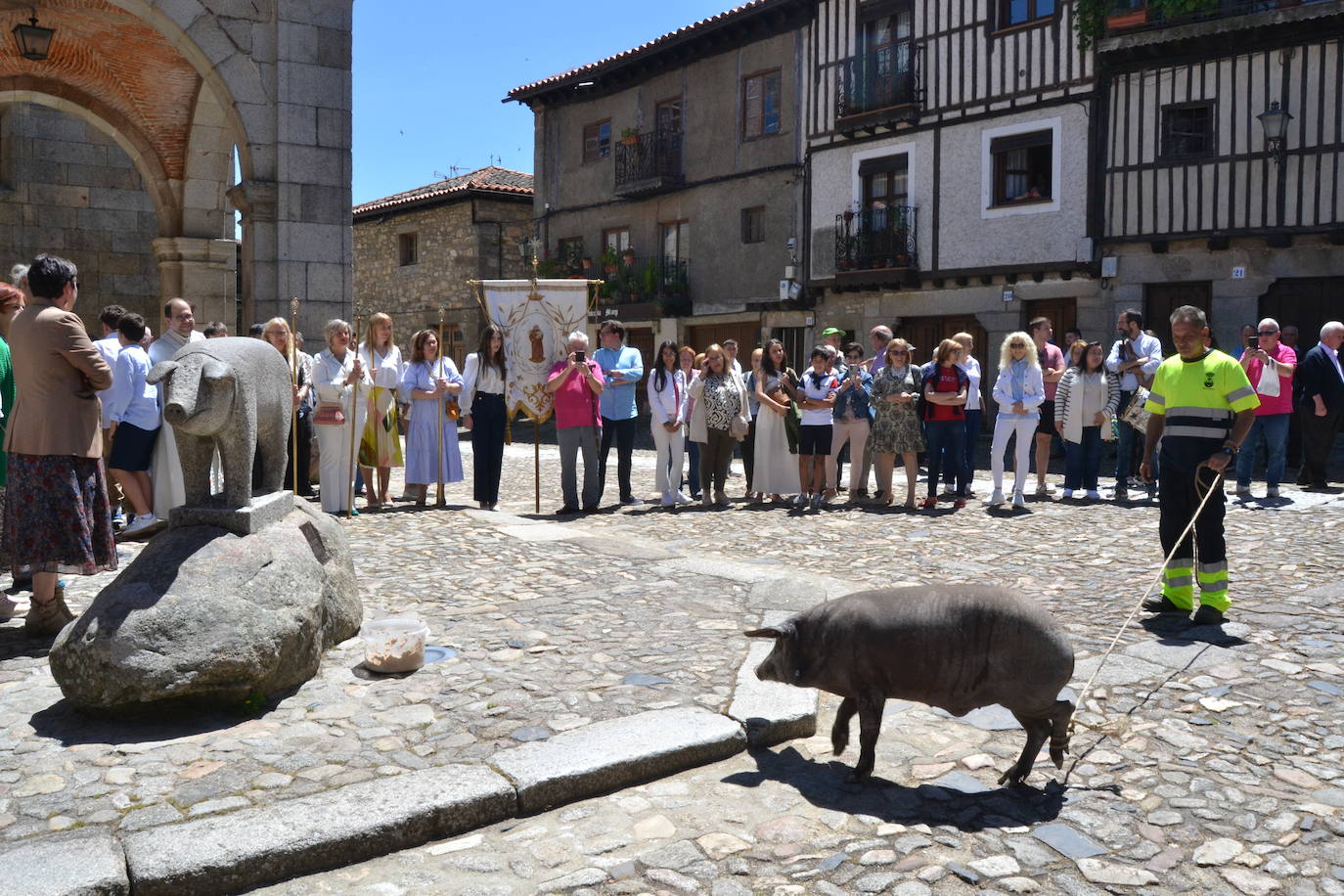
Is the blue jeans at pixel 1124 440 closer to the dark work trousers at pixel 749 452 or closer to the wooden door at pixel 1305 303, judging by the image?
the dark work trousers at pixel 749 452

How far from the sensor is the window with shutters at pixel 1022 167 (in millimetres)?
18156

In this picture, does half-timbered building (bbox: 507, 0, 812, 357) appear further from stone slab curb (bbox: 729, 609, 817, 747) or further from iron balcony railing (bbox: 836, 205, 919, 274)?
stone slab curb (bbox: 729, 609, 817, 747)

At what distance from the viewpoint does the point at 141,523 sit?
792 centimetres

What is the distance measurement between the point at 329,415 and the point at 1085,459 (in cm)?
698

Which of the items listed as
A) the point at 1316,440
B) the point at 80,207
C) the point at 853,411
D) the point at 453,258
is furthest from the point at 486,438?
the point at 453,258

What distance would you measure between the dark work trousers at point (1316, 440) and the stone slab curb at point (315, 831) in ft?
32.5

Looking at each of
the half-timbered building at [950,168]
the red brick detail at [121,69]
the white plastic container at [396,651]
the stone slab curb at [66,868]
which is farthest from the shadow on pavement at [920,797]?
the half-timbered building at [950,168]

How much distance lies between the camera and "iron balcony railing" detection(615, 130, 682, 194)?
24.3 metres

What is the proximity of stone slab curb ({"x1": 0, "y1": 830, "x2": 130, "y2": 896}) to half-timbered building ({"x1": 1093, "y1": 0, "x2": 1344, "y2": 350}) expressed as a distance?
53.5 ft

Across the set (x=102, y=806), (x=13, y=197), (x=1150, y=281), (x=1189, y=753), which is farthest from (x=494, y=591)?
(x=1150, y=281)

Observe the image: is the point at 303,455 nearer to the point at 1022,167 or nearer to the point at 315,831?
the point at 315,831

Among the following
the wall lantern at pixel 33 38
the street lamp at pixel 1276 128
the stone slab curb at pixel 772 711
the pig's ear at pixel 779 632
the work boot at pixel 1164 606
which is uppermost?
the street lamp at pixel 1276 128

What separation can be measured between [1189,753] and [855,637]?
135cm

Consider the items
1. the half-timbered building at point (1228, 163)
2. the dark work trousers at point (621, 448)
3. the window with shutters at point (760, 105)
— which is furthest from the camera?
the window with shutters at point (760, 105)
